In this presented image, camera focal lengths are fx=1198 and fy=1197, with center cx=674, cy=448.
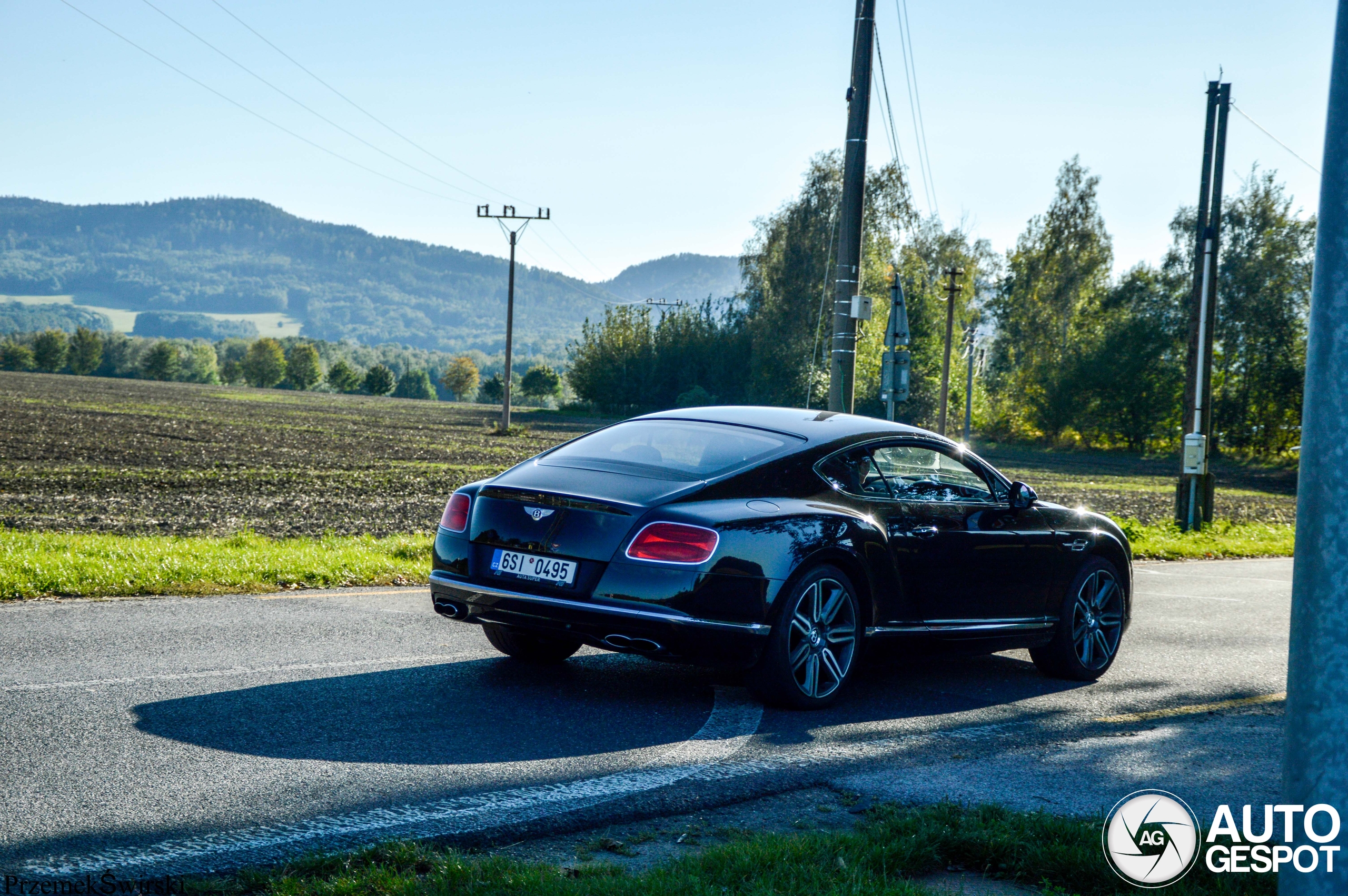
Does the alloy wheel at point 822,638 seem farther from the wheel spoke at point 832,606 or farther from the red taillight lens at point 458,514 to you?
the red taillight lens at point 458,514

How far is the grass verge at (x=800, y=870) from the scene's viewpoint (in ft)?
11.0

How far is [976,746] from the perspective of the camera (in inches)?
216

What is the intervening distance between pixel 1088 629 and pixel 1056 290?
6603 centimetres

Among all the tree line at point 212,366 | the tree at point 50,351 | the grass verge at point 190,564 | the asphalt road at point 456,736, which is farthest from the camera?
the tree at point 50,351

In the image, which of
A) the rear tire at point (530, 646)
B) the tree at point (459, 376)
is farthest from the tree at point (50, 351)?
the rear tire at point (530, 646)

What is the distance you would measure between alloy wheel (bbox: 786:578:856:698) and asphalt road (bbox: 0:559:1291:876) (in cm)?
19

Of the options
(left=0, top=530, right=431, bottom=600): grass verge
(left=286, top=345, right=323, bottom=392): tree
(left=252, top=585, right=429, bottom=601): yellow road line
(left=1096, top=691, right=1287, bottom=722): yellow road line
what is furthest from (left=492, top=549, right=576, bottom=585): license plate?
(left=286, top=345, right=323, bottom=392): tree

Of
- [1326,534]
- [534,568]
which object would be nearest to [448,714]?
[534,568]

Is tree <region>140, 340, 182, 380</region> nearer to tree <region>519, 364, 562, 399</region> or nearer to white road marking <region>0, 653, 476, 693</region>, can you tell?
tree <region>519, 364, 562, 399</region>

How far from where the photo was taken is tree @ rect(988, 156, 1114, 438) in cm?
6844

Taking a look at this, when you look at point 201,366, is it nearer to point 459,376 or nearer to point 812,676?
point 459,376

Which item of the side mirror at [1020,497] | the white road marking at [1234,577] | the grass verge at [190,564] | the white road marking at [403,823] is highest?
the side mirror at [1020,497]

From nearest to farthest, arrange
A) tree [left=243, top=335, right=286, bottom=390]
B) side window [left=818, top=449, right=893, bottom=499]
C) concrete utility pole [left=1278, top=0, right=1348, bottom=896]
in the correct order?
concrete utility pole [left=1278, top=0, right=1348, bottom=896]
side window [left=818, top=449, right=893, bottom=499]
tree [left=243, top=335, right=286, bottom=390]

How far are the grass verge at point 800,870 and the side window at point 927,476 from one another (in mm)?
2852
